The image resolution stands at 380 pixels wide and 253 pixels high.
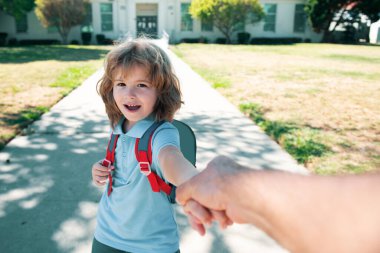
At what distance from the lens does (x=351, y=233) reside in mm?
570

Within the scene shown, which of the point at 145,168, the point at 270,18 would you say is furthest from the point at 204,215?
the point at 270,18

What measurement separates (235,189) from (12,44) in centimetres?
3511

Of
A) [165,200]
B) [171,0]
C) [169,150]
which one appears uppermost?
[171,0]

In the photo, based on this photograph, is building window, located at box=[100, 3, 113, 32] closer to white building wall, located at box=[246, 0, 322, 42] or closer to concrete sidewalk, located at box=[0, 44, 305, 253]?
white building wall, located at box=[246, 0, 322, 42]

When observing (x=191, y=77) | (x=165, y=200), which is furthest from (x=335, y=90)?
(x=165, y=200)

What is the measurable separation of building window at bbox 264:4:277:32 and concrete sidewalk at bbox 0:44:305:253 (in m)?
30.3

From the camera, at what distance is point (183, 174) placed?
4.49 feet

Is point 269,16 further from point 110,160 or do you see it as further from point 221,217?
point 221,217

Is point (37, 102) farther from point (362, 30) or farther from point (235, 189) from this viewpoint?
point (362, 30)

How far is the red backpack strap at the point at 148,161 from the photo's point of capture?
5.05ft

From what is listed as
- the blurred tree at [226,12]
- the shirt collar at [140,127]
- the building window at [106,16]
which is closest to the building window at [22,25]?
the building window at [106,16]

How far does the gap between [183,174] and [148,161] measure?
9.6 inches

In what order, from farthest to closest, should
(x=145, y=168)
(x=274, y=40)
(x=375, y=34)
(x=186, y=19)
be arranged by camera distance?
(x=375, y=34) < (x=274, y=40) < (x=186, y=19) < (x=145, y=168)

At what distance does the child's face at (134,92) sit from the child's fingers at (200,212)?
0.76 metres
